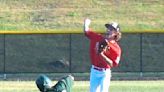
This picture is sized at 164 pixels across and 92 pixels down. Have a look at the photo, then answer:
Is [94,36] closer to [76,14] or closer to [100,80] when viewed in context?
[100,80]

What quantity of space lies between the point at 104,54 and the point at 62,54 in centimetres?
1574

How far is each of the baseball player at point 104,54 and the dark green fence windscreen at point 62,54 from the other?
14.9 metres

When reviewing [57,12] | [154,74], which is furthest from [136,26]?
[154,74]

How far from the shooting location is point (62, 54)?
2683cm

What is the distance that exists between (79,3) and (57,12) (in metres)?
2.23

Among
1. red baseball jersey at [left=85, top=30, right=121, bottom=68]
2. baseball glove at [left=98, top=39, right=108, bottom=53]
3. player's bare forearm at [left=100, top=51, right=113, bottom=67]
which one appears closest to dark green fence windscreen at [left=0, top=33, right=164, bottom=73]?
red baseball jersey at [left=85, top=30, right=121, bottom=68]

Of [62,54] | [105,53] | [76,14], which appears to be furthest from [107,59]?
[76,14]

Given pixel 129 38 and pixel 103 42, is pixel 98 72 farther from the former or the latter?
pixel 129 38

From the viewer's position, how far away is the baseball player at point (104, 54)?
11.0 m

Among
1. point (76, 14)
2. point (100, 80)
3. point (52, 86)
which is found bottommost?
point (76, 14)

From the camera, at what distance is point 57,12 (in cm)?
3444

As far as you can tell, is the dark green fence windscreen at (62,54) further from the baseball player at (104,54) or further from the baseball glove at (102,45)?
the baseball glove at (102,45)

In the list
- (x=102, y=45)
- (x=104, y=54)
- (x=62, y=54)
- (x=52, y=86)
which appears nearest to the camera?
(x=52, y=86)

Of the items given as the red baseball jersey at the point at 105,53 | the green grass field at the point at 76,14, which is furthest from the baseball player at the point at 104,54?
the green grass field at the point at 76,14
